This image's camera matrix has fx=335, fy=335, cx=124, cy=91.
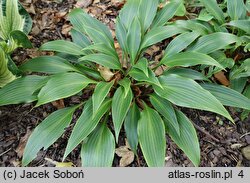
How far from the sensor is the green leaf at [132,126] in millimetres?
2447

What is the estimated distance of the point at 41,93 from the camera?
236 centimetres

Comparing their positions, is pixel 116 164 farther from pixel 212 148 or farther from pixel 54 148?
pixel 212 148

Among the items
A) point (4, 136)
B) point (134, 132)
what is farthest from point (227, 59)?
point (4, 136)

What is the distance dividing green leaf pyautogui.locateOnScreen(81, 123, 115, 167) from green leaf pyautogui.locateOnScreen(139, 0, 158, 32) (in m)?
0.97

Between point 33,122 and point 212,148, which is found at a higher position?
point 33,122

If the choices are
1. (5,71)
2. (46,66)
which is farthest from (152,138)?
(5,71)

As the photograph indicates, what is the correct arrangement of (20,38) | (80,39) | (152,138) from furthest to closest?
(80,39)
(20,38)
(152,138)

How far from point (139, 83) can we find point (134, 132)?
16.1 inches

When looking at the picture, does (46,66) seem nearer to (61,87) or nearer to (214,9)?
(61,87)

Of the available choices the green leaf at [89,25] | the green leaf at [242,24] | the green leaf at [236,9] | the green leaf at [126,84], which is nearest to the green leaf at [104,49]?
the green leaf at [89,25]

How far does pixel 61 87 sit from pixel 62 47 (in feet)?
1.50

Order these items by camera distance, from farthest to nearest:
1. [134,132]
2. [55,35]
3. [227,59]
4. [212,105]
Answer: [55,35], [227,59], [134,132], [212,105]


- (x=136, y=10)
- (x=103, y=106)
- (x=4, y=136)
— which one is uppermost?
(x=136, y=10)

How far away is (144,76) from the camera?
7.96ft
